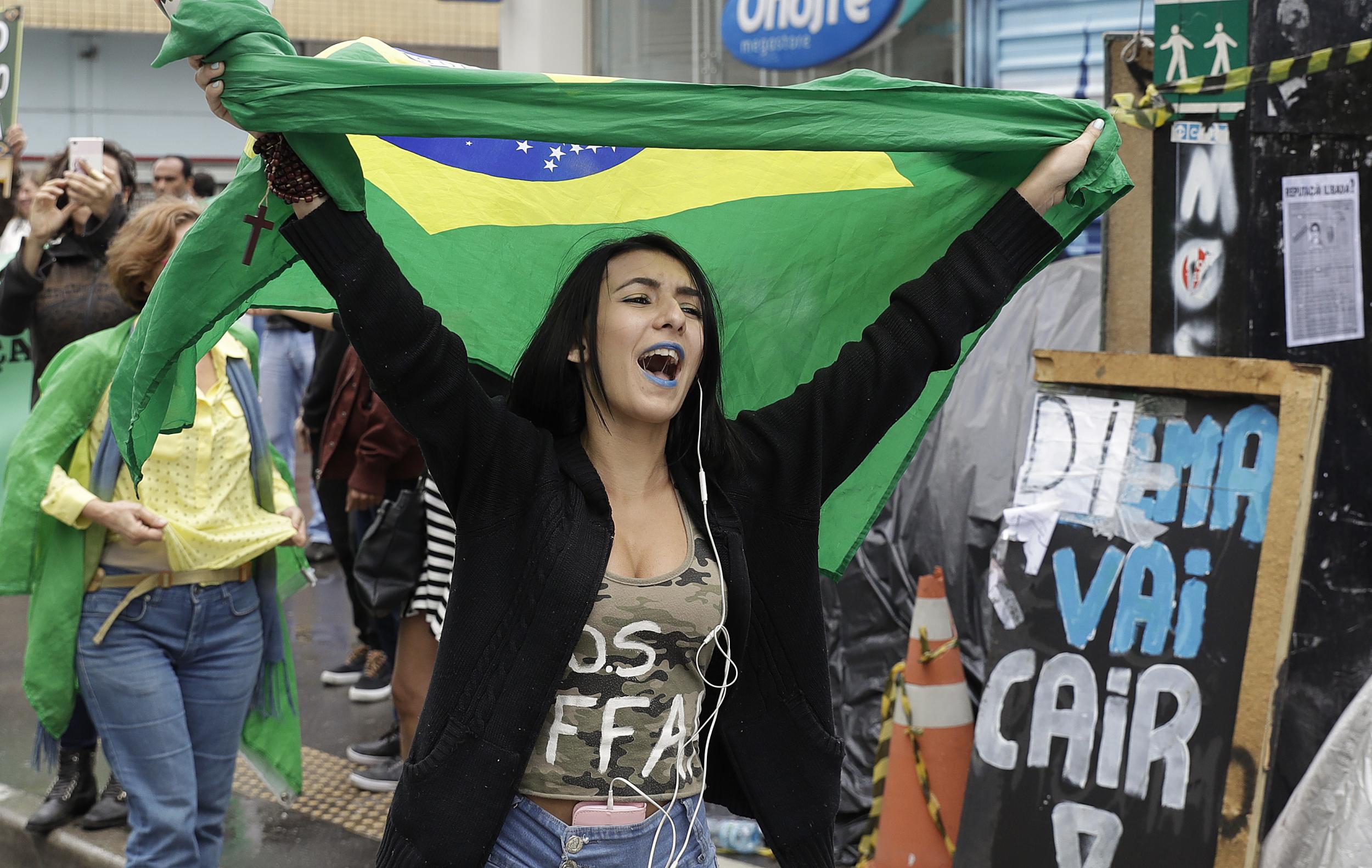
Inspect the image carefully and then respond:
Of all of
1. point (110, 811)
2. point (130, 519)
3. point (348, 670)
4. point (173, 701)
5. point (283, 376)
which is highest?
point (283, 376)

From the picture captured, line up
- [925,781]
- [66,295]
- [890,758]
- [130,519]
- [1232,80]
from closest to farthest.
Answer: [130,519]
[1232,80]
[925,781]
[890,758]
[66,295]

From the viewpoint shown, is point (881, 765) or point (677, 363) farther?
point (881, 765)

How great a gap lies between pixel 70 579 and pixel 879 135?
287cm

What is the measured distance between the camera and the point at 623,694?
2.25 m

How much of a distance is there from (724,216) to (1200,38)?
80.0 inches

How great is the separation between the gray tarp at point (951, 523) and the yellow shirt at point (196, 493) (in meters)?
2.12

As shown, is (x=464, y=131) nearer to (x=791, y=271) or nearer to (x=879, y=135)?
(x=879, y=135)

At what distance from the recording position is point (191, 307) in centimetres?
235

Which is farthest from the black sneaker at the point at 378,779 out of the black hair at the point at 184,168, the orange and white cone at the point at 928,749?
the black hair at the point at 184,168

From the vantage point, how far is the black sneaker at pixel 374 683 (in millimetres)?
6582

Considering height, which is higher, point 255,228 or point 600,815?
point 255,228

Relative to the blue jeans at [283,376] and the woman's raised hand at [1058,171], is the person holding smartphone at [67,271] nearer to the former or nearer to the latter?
the blue jeans at [283,376]

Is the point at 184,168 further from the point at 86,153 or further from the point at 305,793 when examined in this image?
the point at 305,793

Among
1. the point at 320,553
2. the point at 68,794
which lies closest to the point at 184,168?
the point at 320,553
